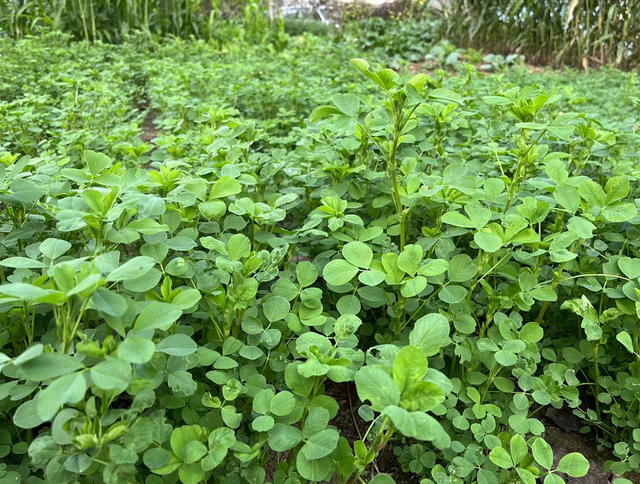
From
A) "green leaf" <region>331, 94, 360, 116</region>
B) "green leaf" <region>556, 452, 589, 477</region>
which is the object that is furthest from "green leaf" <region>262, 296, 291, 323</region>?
"green leaf" <region>556, 452, 589, 477</region>

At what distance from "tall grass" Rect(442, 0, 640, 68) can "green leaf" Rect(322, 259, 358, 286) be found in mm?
7831

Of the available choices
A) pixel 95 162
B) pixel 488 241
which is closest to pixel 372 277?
pixel 488 241

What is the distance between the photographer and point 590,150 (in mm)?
1860

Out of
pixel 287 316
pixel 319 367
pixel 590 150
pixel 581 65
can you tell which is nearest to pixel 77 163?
pixel 287 316

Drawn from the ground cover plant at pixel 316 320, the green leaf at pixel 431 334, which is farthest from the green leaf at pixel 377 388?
the green leaf at pixel 431 334

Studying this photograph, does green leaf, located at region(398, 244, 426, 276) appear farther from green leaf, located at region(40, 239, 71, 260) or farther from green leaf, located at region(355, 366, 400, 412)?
green leaf, located at region(40, 239, 71, 260)

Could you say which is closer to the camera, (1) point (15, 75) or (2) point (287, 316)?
(2) point (287, 316)

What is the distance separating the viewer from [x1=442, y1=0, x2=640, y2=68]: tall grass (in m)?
7.04

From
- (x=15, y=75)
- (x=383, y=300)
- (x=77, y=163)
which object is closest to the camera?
(x=383, y=300)

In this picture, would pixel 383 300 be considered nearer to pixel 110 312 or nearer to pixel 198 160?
pixel 110 312

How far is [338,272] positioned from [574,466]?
705mm

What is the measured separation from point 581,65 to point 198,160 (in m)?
7.69

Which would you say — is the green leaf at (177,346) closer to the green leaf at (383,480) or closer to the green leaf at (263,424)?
the green leaf at (263,424)

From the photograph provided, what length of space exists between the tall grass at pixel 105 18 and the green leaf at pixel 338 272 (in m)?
6.99
